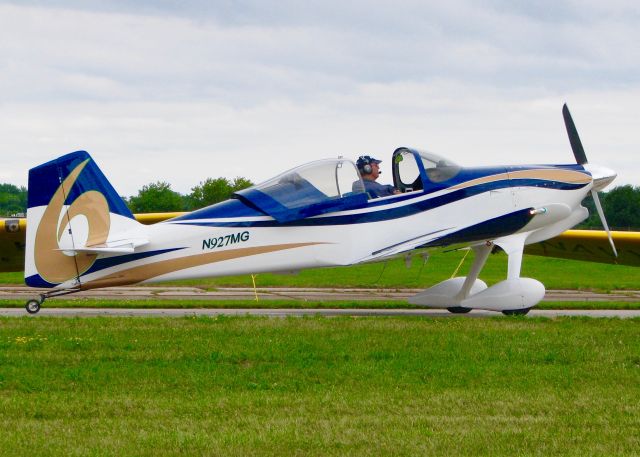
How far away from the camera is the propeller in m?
15.6

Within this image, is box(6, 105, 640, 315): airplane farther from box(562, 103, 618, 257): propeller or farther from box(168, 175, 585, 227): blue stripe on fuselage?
box(562, 103, 618, 257): propeller

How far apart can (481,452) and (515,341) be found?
17.6ft

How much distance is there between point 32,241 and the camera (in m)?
13.7

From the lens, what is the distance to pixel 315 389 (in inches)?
313

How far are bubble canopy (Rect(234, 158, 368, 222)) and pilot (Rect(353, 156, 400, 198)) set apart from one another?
0.25 meters

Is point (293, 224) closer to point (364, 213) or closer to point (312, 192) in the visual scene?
point (312, 192)

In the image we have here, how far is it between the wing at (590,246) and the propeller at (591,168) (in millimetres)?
4036

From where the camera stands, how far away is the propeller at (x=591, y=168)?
51.3ft

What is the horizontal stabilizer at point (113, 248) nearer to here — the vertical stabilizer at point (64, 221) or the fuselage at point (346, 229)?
the vertical stabilizer at point (64, 221)

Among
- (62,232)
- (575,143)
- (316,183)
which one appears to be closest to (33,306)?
(62,232)

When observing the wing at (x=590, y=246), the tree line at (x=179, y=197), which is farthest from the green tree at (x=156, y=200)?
the wing at (x=590, y=246)

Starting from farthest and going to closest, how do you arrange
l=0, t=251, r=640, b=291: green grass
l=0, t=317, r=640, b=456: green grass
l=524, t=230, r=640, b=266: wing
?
1. l=0, t=251, r=640, b=291: green grass
2. l=524, t=230, r=640, b=266: wing
3. l=0, t=317, r=640, b=456: green grass

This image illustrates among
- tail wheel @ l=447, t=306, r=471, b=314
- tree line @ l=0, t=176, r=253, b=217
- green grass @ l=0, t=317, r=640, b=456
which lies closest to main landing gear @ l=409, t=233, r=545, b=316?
tail wheel @ l=447, t=306, r=471, b=314

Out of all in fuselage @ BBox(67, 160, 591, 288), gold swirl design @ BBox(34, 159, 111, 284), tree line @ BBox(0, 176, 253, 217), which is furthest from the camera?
tree line @ BBox(0, 176, 253, 217)
